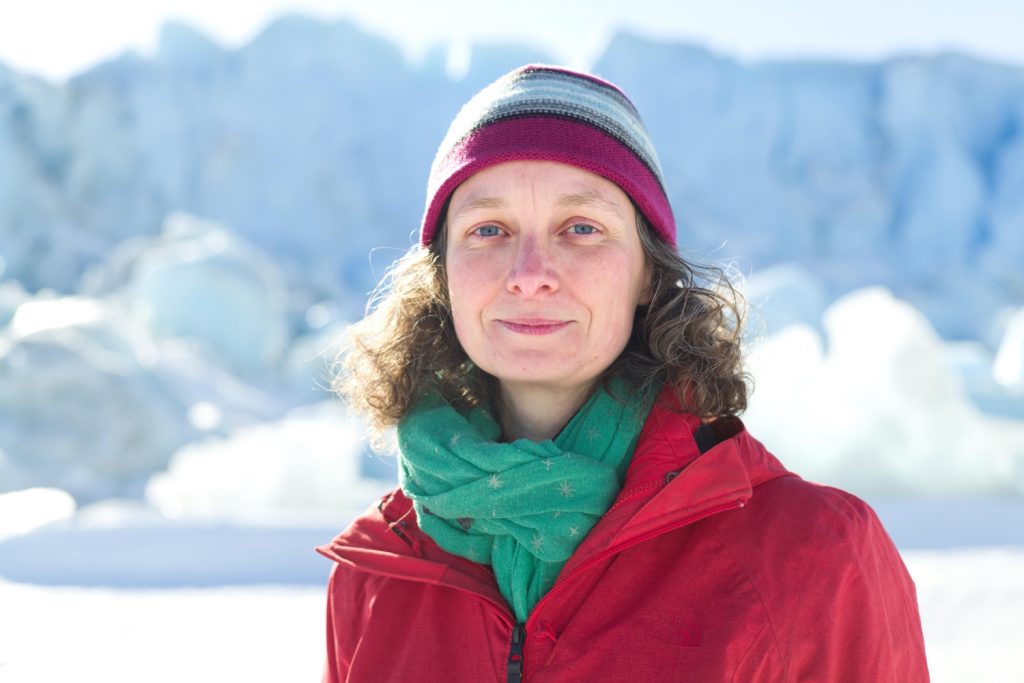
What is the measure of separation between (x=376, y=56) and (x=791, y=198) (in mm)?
9234

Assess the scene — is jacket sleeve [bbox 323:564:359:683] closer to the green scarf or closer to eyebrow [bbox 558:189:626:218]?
the green scarf

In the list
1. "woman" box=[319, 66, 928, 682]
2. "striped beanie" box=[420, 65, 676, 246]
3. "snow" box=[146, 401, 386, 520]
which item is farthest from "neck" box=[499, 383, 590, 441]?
"snow" box=[146, 401, 386, 520]

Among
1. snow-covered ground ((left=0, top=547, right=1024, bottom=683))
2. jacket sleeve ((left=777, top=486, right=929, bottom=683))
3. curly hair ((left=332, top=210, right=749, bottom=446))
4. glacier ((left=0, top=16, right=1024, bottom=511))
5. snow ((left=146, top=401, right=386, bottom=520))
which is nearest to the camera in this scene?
jacket sleeve ((left=777, top=486, right=929, bottom=683))

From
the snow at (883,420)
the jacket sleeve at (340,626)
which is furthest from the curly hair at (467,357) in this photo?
the snow at (883,420)

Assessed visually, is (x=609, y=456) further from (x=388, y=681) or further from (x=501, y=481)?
(x=388, y=681)

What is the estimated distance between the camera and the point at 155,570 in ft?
8.64

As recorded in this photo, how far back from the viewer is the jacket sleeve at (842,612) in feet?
2.68

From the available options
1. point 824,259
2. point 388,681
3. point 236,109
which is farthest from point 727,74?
point 388,681

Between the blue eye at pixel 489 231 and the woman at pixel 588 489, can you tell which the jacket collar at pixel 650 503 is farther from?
Answer: the blue eye at pixel 489 231

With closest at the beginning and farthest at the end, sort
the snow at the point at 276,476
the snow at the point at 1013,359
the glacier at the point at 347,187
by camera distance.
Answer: the snow at the point at 276,476 < the snow at the point at 1013,359 < the glacier at the point at 347,187

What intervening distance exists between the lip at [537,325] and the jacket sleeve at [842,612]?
31 centimetres

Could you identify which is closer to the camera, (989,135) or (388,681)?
(388,681)

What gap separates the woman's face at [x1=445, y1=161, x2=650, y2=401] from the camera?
0.95 metres

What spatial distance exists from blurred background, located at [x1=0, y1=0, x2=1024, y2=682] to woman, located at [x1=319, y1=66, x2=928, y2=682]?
0.67 feet
